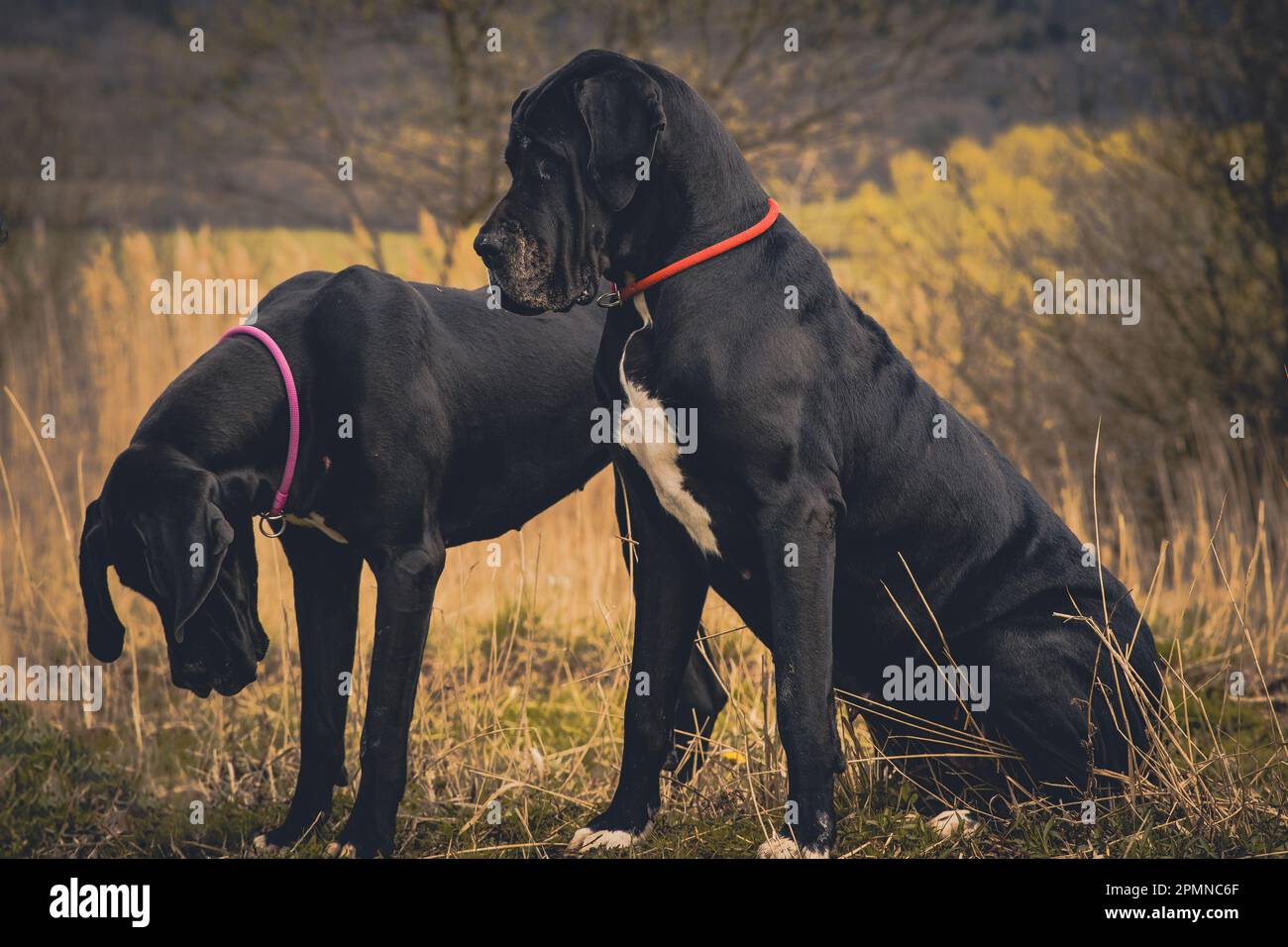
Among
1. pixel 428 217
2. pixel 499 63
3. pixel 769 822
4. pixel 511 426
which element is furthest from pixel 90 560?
pixel 499 63

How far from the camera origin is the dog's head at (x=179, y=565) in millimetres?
3555

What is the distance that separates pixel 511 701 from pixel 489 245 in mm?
2856

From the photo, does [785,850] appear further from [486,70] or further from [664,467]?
[486,70]

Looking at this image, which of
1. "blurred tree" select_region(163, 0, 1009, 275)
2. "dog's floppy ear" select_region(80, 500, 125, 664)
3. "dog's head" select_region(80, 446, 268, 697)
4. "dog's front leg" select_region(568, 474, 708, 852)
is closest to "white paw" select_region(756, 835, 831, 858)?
"dog's front leg" select_region(568, 474, 708, 852)

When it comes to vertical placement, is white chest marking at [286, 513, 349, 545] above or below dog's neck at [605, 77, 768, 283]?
below

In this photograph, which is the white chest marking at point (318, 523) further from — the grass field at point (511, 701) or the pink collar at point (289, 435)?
the grass field at point (511, 701)

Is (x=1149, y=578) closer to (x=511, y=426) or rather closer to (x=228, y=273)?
(x=511, y=426)

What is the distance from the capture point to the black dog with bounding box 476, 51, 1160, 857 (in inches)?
138

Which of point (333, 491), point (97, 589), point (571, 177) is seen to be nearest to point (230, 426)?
point (333, 491)

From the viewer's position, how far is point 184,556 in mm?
3547

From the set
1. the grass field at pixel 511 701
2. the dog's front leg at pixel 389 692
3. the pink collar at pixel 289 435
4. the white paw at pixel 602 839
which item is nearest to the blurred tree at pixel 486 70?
the grass field at pixel 511 701

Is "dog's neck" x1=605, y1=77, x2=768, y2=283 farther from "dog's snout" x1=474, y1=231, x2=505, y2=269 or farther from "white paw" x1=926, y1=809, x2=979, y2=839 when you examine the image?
"white paw" x1=926, y1=809, x2=979, y2=839

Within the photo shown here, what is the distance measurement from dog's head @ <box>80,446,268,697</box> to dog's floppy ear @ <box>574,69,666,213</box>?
4.07 ft

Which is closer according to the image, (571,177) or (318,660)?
(571,177)
